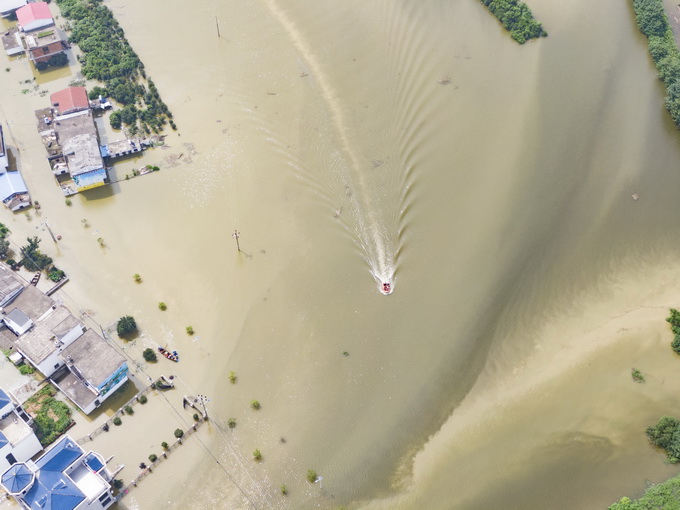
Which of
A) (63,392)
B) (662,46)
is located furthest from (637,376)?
(662,46)

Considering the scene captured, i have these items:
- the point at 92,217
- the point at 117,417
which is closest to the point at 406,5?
the point at 92,217

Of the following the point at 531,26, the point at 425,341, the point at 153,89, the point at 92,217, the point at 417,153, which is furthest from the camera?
the point at 531,26

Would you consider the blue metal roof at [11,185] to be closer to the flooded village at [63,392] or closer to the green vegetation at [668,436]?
the flooded village at [63,392]

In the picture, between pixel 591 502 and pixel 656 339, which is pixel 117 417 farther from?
pixel 656 339

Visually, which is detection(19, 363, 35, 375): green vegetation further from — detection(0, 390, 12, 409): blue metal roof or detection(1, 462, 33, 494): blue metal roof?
detection(1, 462, 33, 494): blue metal roof

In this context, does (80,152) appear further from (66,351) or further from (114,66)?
(66,351)

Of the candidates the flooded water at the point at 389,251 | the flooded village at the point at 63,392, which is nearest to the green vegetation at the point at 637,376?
the flooded water at the point at 389,251
